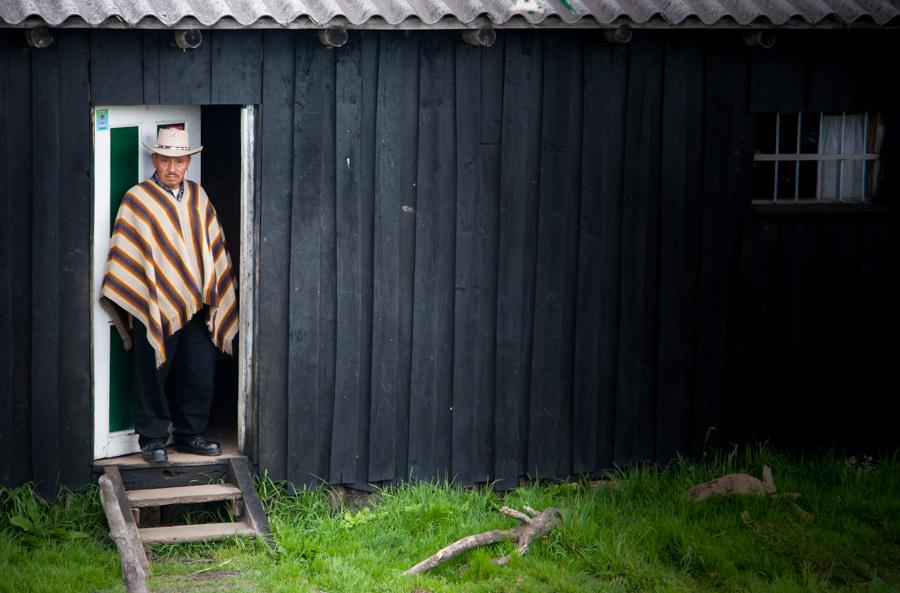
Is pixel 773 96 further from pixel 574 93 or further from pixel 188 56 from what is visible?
pixel 188 56

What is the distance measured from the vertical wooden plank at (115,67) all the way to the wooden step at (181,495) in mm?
2473

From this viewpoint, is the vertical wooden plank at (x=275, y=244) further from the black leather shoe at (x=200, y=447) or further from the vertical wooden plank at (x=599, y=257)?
the vertical wooden plank at (x=599, y=257)

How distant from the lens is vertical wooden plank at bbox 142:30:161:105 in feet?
26.2

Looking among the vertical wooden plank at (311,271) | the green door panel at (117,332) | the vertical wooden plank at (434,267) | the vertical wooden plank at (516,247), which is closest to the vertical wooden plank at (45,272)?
the green door panel at (117,332)

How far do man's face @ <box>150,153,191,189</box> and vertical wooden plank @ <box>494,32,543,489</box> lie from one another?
2148 mm

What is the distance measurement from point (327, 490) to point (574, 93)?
320 cm

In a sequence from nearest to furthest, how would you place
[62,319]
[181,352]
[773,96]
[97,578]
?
[97,578] < [62,319] < [181,352] < [773,96]

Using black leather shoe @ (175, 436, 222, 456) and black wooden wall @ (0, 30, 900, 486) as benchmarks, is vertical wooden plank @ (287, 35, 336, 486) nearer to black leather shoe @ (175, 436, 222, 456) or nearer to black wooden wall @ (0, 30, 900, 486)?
black wooden wall @ (0, 30, 900, 486)

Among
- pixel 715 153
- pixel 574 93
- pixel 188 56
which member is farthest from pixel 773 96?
pixel 188 56

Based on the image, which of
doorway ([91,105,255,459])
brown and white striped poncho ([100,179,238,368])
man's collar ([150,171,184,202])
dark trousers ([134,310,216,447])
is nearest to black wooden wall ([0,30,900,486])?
doorway ([91,105,255,459])

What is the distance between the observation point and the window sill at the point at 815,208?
934cm

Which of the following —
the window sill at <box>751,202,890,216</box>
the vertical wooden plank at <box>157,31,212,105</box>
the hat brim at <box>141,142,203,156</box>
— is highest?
the vertical wooden plank at <box>157,31,212,105</box>

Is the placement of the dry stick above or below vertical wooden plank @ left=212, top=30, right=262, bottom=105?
below

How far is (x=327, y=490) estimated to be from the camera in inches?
345
